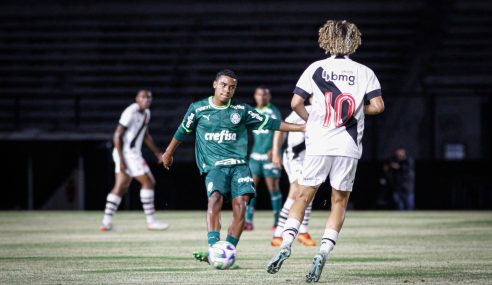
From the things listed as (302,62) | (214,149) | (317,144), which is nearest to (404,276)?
(317,144)

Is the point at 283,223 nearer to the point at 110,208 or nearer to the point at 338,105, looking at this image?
the point at 110,208

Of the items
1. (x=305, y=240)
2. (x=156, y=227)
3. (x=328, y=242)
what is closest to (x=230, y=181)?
(x=328, y=242)

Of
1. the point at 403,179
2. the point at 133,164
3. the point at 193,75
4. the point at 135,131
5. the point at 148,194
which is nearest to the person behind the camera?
the point at 133,164

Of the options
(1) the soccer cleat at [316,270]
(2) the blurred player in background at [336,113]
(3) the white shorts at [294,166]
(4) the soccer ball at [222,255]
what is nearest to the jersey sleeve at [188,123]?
(4) the soccer ball at [222,255]

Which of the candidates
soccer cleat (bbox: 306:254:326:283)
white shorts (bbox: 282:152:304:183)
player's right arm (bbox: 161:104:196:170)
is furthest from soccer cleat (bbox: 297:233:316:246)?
soccer cleat (bbox: 306:254:326:283)

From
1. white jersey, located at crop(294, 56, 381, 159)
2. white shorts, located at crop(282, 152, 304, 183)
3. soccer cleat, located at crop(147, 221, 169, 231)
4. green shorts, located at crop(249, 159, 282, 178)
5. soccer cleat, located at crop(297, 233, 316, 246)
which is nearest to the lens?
white jersey, located at crop(294, 56, 381, 159)

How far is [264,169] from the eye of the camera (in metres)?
18.0

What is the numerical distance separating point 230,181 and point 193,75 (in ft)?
66.2

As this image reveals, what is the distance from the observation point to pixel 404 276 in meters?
9.18

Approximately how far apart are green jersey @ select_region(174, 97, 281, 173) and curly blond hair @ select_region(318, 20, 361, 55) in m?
1.58

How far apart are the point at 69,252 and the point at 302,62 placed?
18648 millimetres

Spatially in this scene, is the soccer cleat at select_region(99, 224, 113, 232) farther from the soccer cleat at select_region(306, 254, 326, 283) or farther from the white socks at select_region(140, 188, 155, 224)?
the soccer cleat at select_region(306, 254, 326, 283)

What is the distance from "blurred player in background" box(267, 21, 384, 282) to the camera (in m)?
8.75

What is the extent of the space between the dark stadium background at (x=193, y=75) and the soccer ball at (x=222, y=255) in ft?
50.9
